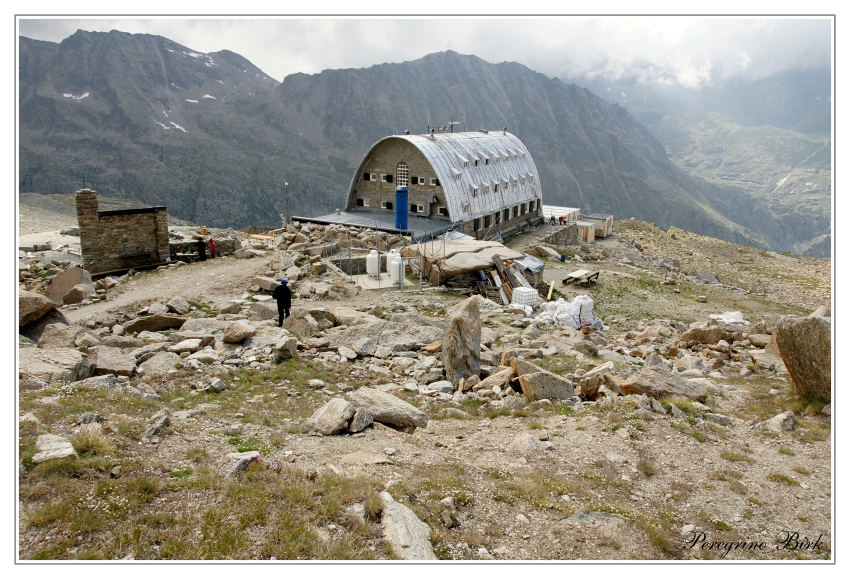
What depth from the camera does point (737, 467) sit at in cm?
1047

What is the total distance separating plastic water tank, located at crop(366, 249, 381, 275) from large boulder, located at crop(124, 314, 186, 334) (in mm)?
11805

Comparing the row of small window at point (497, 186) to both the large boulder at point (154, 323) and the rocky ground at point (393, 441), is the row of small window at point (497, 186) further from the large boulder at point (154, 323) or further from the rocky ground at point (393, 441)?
the large boulder at point (154, 323)

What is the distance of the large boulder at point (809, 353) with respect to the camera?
12930 millimetres

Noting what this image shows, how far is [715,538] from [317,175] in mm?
181745

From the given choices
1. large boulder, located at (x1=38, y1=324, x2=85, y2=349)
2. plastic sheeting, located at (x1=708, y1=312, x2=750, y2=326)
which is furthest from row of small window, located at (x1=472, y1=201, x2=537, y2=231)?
large boulder, located at (x1=38, y1=324, x2=85, y2=349)

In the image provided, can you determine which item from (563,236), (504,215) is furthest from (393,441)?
(563,236)

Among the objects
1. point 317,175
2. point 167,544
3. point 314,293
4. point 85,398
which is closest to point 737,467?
point 167,544

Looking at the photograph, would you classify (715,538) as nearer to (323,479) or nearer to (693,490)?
(693,490)

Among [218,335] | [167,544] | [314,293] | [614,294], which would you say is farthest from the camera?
[614,294]

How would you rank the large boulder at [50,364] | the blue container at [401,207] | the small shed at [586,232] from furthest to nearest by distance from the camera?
the small shed at [586,232], the blue container at [401,207], the large boulder at [50,364]

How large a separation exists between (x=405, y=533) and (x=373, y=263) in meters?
23.0

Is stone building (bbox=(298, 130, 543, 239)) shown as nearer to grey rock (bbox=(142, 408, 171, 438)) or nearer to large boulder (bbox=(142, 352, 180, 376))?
large boulder (bbox=(142, 352, 180, 376))

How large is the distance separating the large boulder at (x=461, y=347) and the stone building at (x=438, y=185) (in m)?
23.6

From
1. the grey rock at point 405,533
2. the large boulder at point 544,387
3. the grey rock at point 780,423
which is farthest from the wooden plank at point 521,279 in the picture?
the grey rock at point 405,533
